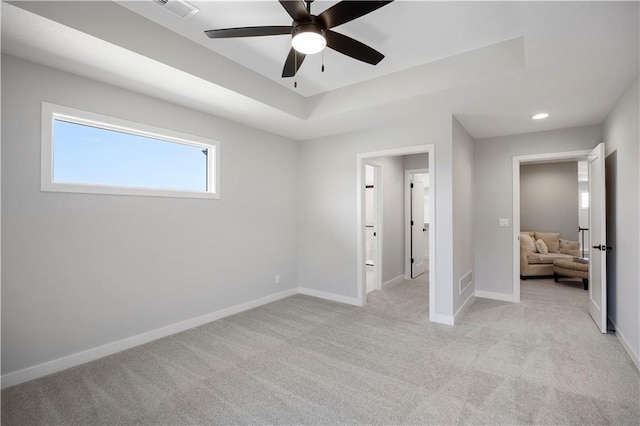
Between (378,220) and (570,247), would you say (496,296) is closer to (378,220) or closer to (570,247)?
(378,220)

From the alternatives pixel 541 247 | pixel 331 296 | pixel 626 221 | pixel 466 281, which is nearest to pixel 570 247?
pixel 541 247

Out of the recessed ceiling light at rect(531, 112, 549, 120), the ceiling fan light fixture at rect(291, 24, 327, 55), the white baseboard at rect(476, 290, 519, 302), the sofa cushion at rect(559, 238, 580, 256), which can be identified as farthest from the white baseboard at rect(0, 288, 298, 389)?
the sofa cushion at rect(559, 238, 580, 256)

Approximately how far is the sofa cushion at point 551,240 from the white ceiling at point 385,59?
344 cm

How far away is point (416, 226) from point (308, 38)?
16.6 feet

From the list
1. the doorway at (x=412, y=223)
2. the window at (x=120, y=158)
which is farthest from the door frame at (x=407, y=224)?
the window at (x=120, y=158)

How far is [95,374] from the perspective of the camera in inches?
100

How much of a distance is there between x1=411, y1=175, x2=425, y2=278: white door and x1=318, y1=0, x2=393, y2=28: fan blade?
186 inches

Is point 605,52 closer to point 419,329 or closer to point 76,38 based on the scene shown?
point 419,329

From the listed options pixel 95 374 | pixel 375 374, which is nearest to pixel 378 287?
pixel 375 374

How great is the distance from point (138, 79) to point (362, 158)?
2.78 metres

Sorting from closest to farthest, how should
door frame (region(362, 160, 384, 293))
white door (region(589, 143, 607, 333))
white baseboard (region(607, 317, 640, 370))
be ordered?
white baseboard (region(607, 317, 640, 370)), white door (region(589, 143, 607, 333)), door frame (region(362, 160, 384, 293))

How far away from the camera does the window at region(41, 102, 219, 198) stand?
265 centimetres

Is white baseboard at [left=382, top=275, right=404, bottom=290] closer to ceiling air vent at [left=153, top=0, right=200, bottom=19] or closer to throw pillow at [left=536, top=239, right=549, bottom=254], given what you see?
throw pillow at [left=536, top=239, right=549, bottom=254]

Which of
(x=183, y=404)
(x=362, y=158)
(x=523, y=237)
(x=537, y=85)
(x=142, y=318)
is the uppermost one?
(x=537, y=85)
